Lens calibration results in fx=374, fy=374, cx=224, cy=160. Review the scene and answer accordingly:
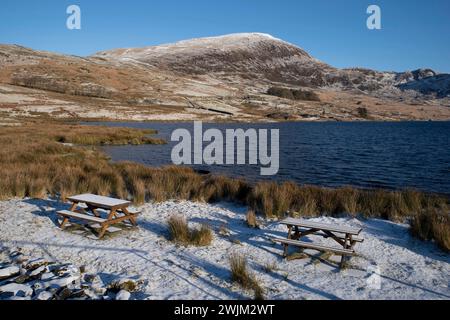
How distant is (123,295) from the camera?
654cm

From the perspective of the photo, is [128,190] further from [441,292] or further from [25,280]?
[441,292]

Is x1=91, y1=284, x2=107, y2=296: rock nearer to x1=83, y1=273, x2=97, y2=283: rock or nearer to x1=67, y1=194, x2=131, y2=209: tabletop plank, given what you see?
x1=83, y1=273, x2=97, y2=283: rock

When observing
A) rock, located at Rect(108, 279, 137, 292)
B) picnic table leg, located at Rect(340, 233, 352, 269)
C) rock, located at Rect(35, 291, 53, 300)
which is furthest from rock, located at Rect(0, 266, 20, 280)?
picnic table leg, located at Rect(340, 233, 352, 269)

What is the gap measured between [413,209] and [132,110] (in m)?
80.0

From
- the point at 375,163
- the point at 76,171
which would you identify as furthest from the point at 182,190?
the point at 375,163

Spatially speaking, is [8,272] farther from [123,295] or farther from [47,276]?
[123,295]

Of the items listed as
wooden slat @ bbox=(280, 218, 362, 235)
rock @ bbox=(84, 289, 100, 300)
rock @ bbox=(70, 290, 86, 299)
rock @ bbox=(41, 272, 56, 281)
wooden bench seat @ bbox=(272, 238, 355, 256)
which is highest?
wooden slat @ bbox=(280, 218, 362, 235)

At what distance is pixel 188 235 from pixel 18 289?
4.07 meters

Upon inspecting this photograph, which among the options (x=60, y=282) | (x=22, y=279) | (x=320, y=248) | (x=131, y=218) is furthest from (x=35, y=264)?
(x=320, y=248)

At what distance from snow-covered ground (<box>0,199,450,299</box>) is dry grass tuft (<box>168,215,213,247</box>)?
0.23 meters

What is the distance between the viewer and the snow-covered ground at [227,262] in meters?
7.07

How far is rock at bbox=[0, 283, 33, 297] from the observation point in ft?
21.3

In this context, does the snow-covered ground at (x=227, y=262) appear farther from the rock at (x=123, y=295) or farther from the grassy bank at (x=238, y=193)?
the grassy bank at (x=238, y=193)

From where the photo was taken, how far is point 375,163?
31.8m
